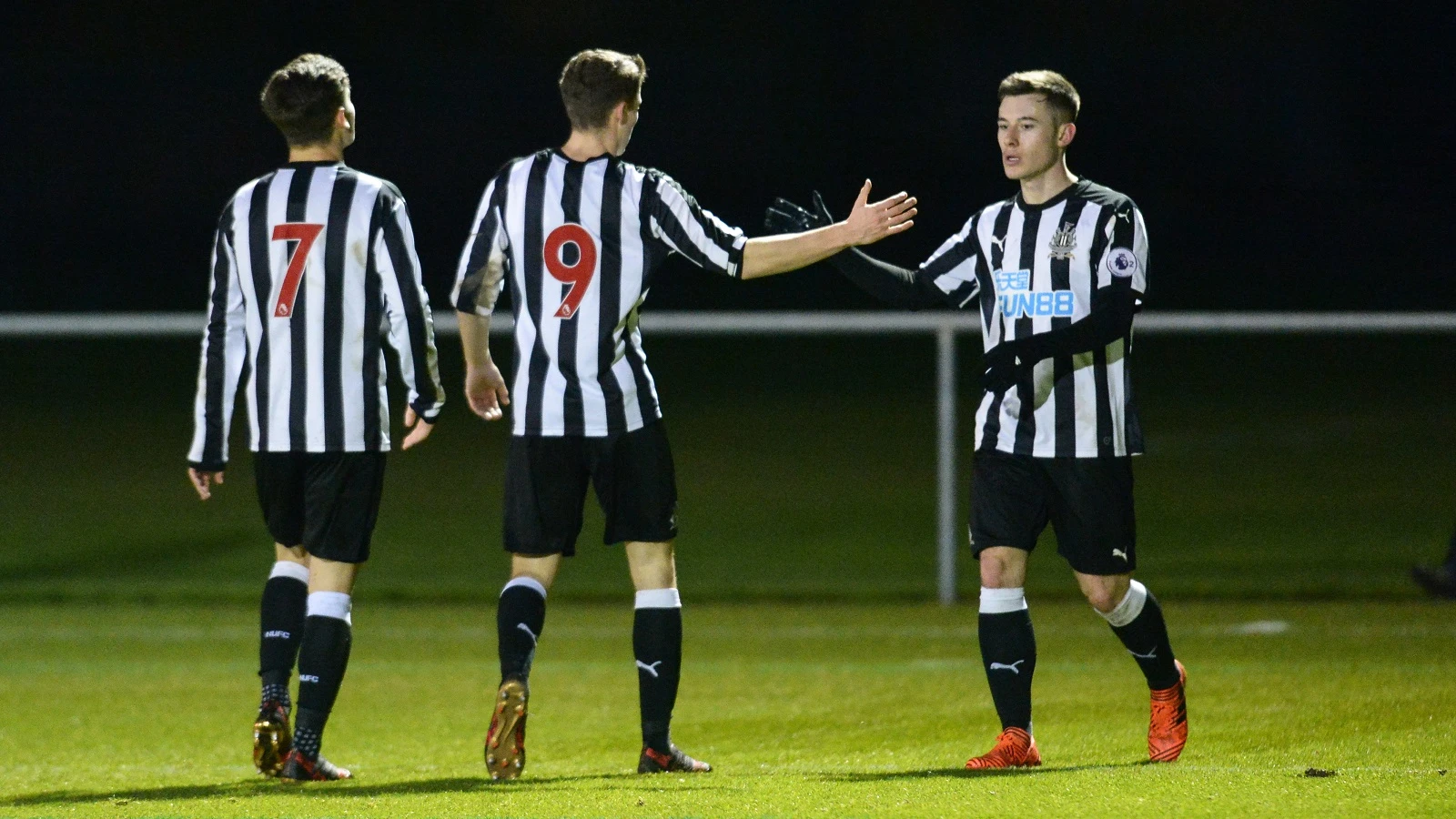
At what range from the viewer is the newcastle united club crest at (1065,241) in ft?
13.4

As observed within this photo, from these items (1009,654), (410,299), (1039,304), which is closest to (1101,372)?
(1039,304)

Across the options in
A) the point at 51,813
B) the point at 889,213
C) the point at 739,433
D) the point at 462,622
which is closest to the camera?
the point at 51,813

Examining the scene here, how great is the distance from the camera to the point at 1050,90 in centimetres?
414

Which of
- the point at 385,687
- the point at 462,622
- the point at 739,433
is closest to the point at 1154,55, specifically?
the point at 739,433

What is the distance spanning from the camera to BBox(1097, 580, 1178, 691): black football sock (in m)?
4.21

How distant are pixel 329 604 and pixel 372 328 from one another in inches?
24.5

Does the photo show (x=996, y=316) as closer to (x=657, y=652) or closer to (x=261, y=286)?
(x=657, y=652)

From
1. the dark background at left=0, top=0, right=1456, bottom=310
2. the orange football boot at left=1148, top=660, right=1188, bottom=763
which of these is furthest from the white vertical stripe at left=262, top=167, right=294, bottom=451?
the dark background at left=0, top=0, right=1456, bottom=310

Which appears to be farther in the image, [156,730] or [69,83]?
[69,83]

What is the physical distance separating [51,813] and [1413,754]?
2.85 meters

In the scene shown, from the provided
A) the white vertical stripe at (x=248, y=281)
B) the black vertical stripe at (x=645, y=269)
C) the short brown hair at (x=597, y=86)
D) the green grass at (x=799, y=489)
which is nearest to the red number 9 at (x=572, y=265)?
the black vertical stripe at (x=645, y=269)

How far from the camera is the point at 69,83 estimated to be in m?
22.2

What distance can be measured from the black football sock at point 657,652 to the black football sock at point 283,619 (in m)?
0.76

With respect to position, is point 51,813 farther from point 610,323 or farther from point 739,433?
point 739,433
